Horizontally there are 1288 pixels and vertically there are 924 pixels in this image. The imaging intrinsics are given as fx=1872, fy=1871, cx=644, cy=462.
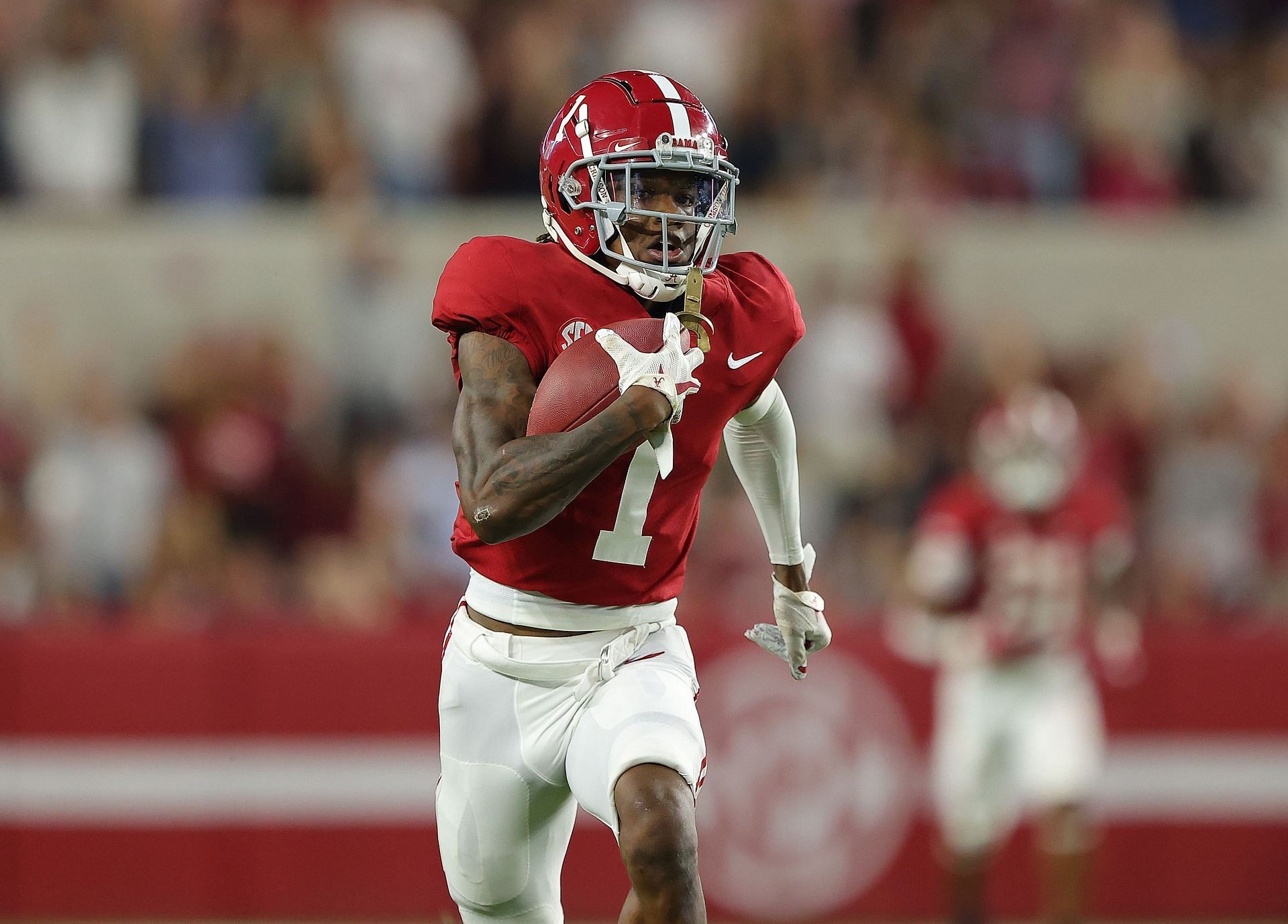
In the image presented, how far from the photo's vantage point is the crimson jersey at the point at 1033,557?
7012mm

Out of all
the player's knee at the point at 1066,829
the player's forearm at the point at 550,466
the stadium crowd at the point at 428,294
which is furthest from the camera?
the stadium crowd at the point at 428,294

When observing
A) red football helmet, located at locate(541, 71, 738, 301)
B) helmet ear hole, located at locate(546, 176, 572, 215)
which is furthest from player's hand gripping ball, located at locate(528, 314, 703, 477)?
helmet ear hole, located at locate(546, 176, 572, 215)

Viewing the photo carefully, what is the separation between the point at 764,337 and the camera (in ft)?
12.3

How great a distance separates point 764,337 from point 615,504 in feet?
1.51

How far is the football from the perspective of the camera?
10.7ft

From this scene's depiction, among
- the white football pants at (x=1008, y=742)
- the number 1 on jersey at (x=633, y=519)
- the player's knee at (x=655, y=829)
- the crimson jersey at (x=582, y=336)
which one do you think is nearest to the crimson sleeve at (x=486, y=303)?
the crimson jersey at (x=582, y=336)

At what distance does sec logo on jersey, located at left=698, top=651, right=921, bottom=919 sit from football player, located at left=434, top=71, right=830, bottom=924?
10.4 feet

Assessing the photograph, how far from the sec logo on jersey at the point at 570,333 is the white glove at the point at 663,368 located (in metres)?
0.15

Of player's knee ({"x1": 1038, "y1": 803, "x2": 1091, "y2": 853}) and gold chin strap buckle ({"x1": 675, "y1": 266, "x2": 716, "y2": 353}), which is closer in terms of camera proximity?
gold chin strap buckle ({"x1": 675, "y1": 266, "x2": 716, "y2": 353})

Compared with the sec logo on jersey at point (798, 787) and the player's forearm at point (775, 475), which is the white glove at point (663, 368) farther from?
the sec logo on jersey at point (798, 787)

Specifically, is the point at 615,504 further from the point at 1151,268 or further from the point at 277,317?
the point at 1151,268

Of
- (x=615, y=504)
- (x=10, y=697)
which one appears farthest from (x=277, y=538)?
(x=615, y=504)

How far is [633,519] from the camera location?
364 cm

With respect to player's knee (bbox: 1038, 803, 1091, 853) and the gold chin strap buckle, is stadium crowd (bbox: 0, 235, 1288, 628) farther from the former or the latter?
the gold chin strap buckle
